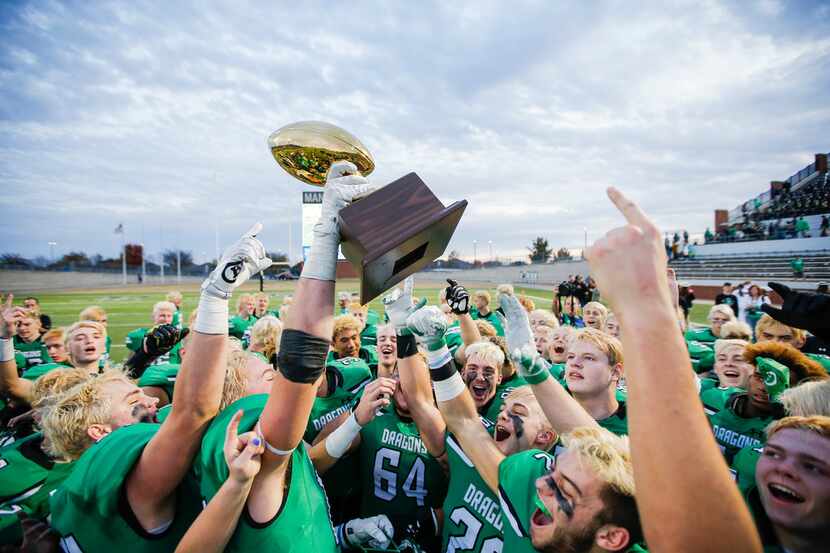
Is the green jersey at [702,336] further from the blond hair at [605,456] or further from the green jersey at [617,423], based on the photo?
the blond hair at [605,456]

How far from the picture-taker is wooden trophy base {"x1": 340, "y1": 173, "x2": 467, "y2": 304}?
4.37 feet

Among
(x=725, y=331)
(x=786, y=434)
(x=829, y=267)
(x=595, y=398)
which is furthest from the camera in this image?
(x=829, y=267)

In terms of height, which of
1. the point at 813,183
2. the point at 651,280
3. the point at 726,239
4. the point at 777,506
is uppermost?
the point at 813,183

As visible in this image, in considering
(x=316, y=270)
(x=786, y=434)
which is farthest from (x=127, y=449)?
(x=786, y=434)

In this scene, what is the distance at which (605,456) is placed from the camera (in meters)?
1.45

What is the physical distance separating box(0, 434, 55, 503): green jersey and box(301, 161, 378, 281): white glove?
2063 mm

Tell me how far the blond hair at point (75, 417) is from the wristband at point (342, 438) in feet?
3.89

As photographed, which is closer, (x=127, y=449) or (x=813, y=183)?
(x=127, y=449)

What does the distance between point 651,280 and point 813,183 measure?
51.7 m

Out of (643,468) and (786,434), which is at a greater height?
(643,468)

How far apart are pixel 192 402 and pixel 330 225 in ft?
2.53

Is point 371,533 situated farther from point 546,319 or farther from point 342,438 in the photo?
point 546,319

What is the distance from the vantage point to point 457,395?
2207 millimetres

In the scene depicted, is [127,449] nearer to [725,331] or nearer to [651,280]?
[651,280]
